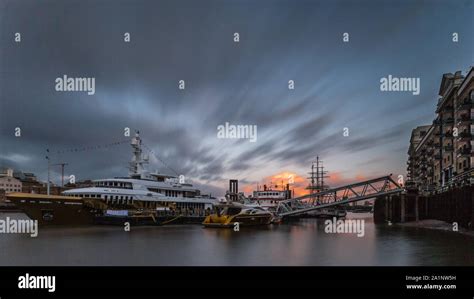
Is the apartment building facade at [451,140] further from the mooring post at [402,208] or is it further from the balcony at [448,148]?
the mooring post at [402,208]

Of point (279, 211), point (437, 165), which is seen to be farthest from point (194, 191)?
point (437, 165)

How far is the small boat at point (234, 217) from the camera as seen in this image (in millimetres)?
49188

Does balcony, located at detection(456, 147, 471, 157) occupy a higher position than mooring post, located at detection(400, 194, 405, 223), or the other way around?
balcony, located at detection(456, 147, 471, 157)

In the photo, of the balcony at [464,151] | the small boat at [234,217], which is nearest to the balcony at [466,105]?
the balcony at [464,151]

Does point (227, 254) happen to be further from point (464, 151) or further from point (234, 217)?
point (464, 151)

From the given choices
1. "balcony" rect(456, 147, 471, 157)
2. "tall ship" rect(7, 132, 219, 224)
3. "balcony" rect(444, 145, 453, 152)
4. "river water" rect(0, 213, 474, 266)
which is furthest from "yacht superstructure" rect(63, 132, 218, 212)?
"balcony" rect(444, 145, 453, 152)

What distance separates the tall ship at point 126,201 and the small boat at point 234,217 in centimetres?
659

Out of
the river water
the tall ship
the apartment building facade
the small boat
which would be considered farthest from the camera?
the small boat

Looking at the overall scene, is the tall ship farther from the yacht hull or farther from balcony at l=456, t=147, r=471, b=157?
balcony at l=456, t=147, r=471, b=157

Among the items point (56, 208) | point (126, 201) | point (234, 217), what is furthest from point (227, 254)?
point (126, 201)

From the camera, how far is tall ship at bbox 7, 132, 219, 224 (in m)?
45.2

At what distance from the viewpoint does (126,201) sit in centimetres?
5428

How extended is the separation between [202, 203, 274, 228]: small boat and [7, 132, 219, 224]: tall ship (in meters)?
6.59
